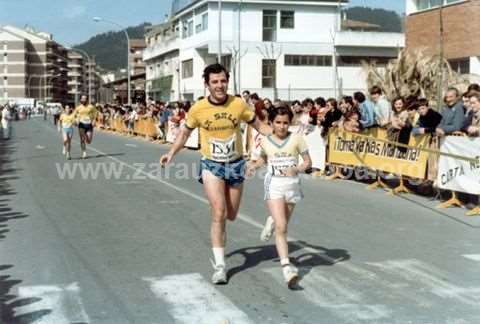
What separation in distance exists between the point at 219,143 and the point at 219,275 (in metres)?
1.21

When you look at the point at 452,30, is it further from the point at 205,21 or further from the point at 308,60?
the point at 205,21

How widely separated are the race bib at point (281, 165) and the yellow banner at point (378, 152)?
640cm

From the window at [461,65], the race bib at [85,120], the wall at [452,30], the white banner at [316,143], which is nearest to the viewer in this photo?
the white banner at [316,143]

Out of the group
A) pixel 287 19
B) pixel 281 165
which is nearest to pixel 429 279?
pixel 281 165

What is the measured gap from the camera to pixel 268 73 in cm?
5562

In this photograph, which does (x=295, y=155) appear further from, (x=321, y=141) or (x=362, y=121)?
(x=321, y=141)

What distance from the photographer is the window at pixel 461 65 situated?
2739 centimetres

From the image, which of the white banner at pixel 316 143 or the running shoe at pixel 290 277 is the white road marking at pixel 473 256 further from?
the white banner at pixel 316 143

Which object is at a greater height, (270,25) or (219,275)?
(270,25)

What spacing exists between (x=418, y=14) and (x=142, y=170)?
17012mm

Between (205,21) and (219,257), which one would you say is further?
(205,21)

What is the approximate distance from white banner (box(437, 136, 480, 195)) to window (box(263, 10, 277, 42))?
45.0 meters

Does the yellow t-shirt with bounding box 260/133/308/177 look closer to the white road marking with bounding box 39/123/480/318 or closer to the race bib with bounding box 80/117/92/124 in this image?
the white road marking with bounding box 39/123/480/318

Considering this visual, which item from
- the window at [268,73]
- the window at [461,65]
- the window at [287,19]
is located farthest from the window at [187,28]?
the window at [461,65]
